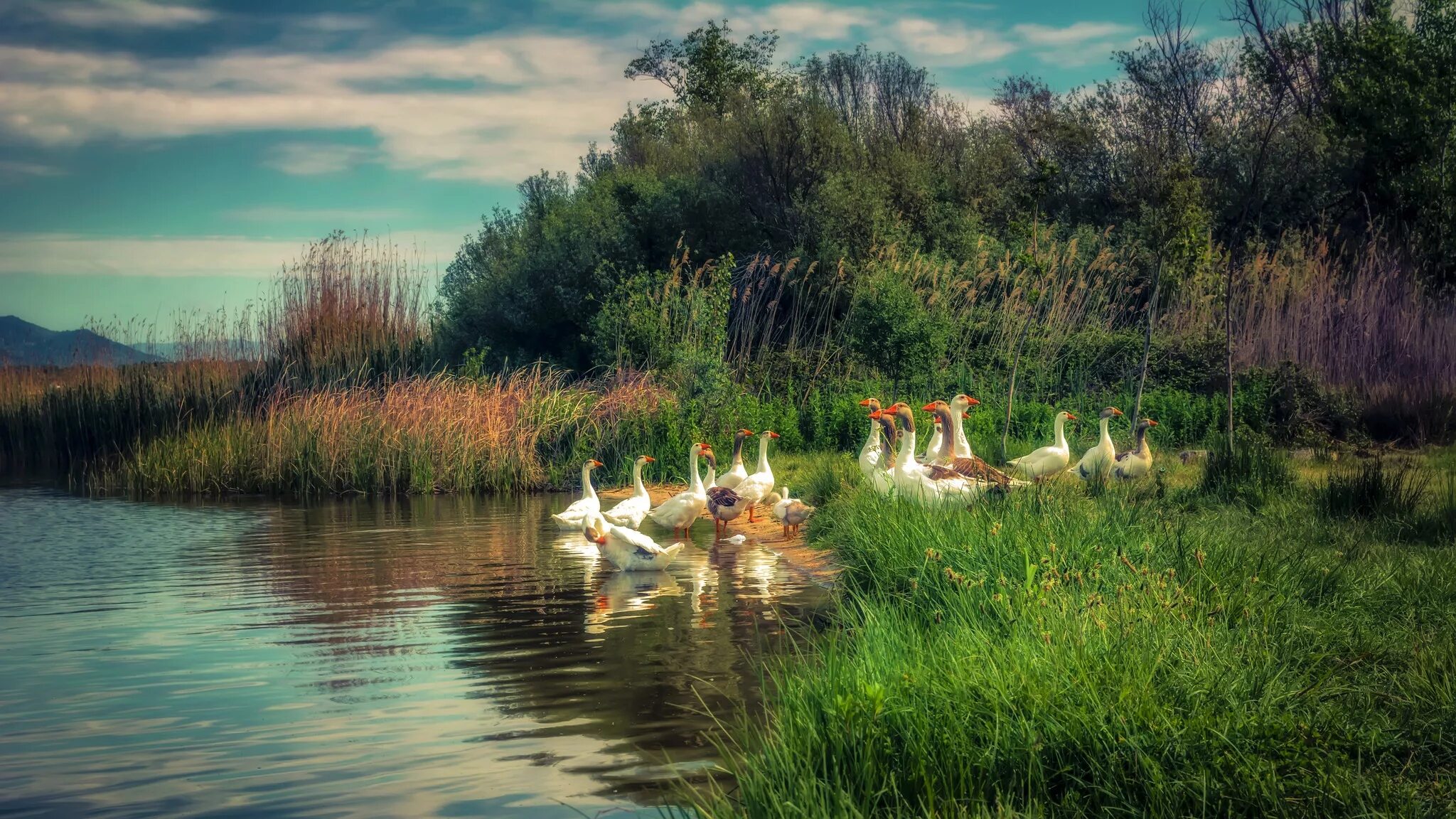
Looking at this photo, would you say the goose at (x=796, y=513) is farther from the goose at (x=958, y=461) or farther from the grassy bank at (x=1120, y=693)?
the grassy bank at (x=1120, y=693)

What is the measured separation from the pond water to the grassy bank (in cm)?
90

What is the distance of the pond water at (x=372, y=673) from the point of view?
18.9 feet

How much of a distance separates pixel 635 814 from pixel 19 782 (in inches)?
120

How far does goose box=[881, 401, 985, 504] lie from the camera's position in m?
10.7

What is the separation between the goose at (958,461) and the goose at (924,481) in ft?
0.76

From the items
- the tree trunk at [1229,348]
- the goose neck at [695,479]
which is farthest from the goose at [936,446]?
the tree trunk at [1229,348]

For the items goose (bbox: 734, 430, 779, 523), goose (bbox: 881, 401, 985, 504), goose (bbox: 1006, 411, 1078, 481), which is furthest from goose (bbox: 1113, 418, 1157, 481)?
goose (bbox: 734, 430, 779, 523)

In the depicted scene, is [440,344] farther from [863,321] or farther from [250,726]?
[250,726]

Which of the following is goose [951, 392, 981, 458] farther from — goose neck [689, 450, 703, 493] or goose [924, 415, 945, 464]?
goose neck [689, 450, 703, 493]

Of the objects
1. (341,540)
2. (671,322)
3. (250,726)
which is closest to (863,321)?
(671,322)

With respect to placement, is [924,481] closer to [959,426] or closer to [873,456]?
[873,456]

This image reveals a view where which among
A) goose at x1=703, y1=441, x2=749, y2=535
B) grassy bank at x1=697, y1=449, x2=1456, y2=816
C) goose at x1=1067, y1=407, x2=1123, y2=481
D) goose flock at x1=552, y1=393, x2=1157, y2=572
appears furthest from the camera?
goose at x1=703, y1=441, x2=749, y2=535

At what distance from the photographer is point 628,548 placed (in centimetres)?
1177

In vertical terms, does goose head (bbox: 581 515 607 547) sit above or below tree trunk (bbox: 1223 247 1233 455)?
below
